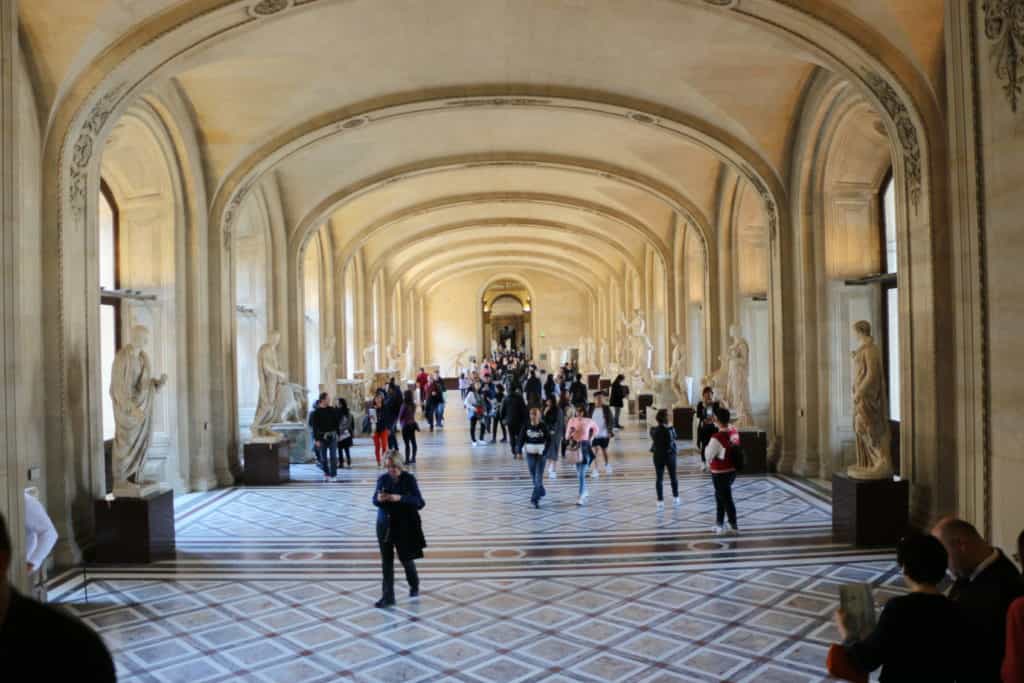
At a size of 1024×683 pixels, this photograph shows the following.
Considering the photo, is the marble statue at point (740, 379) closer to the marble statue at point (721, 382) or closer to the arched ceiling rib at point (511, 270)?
→ the marble statue at point (721, 382)

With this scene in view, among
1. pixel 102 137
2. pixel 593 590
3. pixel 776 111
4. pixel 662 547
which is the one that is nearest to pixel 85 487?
pixel 102 137

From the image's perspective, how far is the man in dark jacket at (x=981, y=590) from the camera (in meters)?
2.46

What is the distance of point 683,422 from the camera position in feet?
54.9

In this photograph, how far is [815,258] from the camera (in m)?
11.8

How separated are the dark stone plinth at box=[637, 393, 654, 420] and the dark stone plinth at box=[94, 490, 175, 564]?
1475cm

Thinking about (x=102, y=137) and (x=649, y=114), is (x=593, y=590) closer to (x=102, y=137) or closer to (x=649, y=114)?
(x=102, y=137)

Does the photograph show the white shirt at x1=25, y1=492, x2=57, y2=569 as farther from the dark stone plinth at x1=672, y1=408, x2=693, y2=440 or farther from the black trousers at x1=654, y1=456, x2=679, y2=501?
the dark stone plinth at x1=672, y1=408, x2=693, y2=440

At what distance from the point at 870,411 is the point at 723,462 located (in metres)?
1.50

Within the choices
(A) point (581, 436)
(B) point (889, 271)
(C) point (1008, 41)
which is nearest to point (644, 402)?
(B) point (889, 271)

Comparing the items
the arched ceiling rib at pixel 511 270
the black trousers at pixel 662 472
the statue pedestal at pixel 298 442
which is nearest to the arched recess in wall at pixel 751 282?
the black trousers at pixel 662 472

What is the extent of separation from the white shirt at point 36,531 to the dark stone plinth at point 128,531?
80.7 inches

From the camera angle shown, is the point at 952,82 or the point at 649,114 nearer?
the point at 952,82

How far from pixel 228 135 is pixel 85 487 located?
5.88 m

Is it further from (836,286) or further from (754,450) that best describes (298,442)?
(836,286)
